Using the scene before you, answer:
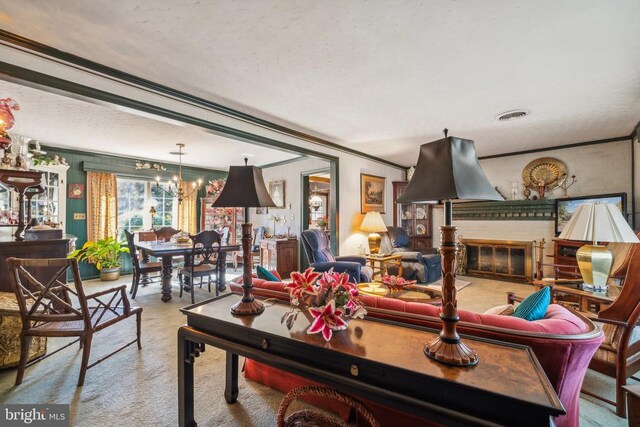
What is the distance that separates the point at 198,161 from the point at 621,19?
21.3ft

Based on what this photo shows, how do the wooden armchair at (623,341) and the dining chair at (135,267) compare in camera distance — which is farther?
the dining chair at (135,267)

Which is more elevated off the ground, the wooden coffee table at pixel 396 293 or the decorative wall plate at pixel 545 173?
the decorative wall plate at pixel 545 173

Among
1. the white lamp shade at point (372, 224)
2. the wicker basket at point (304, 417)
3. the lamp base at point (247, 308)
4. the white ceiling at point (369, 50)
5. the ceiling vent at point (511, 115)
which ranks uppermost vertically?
the white ceiling at point (369, 50)

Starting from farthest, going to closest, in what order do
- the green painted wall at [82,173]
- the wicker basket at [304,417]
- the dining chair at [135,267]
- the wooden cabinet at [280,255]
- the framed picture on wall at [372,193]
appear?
the framed picture on wall at [372,193], the wooden cabinet at [280,255], the green painted wall at [82,173], the dining chair at [135,267], the wicker basket at [304,417]

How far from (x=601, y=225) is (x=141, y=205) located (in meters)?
7.39

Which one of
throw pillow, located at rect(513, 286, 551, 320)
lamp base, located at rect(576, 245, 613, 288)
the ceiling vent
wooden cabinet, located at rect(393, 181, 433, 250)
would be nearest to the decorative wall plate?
wooden cabinet, located at rect(393, 181, 433, 250)

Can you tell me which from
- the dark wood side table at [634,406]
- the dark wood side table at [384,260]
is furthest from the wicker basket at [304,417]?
the dark wood side table at [384,260]

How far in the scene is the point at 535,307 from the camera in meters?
1.41

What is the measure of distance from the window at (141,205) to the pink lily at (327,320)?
584 cm

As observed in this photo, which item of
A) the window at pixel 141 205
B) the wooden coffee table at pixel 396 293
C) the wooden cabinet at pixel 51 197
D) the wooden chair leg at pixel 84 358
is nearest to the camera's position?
the wooden chair leg at pixel 84 358

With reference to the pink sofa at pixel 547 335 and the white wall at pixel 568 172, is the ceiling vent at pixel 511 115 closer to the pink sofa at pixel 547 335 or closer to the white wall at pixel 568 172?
the white wall at pixel 568 172

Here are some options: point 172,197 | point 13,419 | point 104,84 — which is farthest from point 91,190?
point 13,419

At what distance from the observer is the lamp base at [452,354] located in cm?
98

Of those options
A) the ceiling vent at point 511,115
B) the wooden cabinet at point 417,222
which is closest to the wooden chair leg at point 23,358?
the ceiling vent at point 511,115
